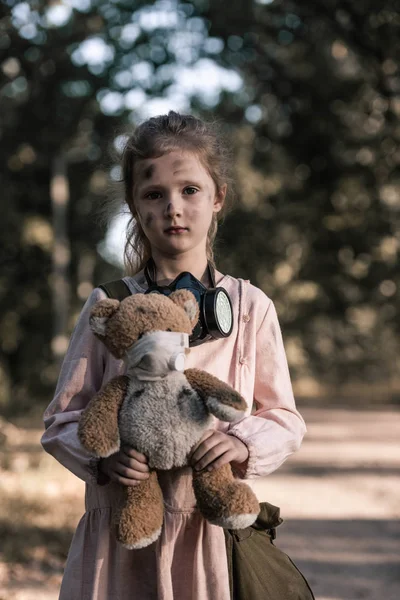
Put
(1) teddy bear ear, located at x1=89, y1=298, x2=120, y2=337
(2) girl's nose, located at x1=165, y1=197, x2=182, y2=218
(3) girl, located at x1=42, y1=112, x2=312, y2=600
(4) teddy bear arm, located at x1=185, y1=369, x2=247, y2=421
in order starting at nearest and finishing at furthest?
(4) teddy bear arm, located at x1=185, y1=369, x2=247, y2=421 → (1) teddy bear ear, located at x1=89, y1=298, x2=120, y2=337 → (3) girl, located at x1=42, y1=112, x2=312, y2=600 → (2) girl's nose, located at x1=165, y1=197, x2=182, y2=218

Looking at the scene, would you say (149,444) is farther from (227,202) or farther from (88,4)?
(88,4)

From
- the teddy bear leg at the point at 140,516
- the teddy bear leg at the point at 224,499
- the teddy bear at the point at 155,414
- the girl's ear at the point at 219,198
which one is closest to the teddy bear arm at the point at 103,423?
the teddy bear at the point at 155,414

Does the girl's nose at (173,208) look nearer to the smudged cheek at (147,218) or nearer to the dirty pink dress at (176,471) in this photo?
the smudged cheek at (147,218)

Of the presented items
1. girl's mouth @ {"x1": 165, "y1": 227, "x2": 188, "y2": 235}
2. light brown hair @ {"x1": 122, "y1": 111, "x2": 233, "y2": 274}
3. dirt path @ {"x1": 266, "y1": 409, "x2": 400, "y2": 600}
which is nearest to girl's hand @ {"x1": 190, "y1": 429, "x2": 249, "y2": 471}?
girl's mouth @ {"x1": 165, "y1": 227, "x2": 188, "y2": 235}

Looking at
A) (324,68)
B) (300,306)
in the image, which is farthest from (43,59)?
(300,306)

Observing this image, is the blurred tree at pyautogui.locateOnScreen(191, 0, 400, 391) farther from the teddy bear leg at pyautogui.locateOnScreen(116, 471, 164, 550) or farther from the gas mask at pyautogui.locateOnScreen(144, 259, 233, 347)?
the teddy bear leg at pyautogui.locateOnScreen(116, 471, 164, 550)

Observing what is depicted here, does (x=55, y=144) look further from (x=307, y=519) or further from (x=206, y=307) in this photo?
(x=206, y=307)

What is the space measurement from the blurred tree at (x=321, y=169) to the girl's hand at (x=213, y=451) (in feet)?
29.6

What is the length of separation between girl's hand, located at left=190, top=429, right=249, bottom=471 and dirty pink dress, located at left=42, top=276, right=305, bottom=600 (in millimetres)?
79

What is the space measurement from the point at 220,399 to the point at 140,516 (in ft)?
1.13

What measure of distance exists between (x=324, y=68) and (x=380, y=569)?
10.00 metres

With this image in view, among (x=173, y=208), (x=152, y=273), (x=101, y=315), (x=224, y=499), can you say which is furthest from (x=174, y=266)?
(x=224, y=499)

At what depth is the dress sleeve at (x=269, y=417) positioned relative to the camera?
7.18 ft

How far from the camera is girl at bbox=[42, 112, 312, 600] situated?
7.14 ft
